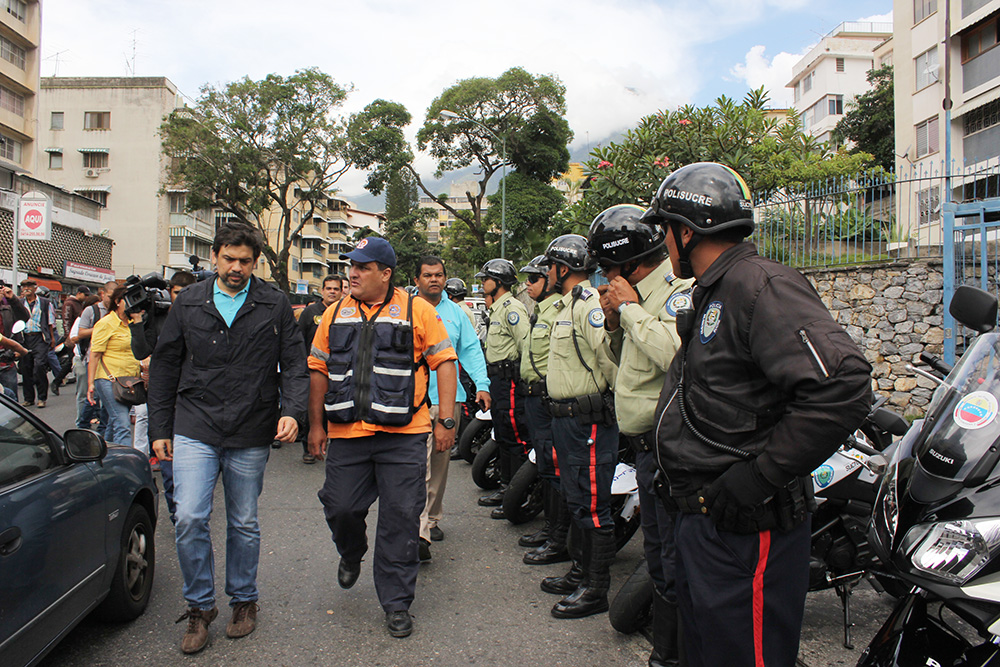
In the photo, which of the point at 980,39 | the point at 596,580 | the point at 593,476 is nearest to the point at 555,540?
the point at 596,580

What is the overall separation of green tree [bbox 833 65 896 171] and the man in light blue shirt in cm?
3427

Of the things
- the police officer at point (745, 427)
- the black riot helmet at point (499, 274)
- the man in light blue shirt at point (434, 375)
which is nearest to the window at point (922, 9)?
the black riot helmet at point (499, 274)

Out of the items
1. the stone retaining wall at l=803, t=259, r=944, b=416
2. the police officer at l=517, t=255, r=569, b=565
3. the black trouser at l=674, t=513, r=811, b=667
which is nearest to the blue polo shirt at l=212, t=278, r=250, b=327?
the police officer at l=517, t=255, r=569, b=565

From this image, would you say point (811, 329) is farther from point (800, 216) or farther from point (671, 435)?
point (800, 216)

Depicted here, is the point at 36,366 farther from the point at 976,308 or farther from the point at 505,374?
the point at 976,308

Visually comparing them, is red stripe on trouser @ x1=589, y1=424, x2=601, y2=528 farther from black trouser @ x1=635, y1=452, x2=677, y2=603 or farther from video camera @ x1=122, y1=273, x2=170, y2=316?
video camera @ x1=122, y1=273, x2=170, y2=316

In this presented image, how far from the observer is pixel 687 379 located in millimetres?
2146

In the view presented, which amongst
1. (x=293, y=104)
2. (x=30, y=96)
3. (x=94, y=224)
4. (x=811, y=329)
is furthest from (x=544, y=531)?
(x=30, y=96)

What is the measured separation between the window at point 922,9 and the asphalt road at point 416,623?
1162 inches

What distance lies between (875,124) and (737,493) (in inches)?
1529

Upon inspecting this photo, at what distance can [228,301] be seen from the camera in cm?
373

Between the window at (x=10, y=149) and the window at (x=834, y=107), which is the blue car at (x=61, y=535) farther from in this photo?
the window at (x=834, y=107)

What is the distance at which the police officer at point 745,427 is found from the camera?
1805 mm

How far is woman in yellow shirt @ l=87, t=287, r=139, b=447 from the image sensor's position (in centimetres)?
616
